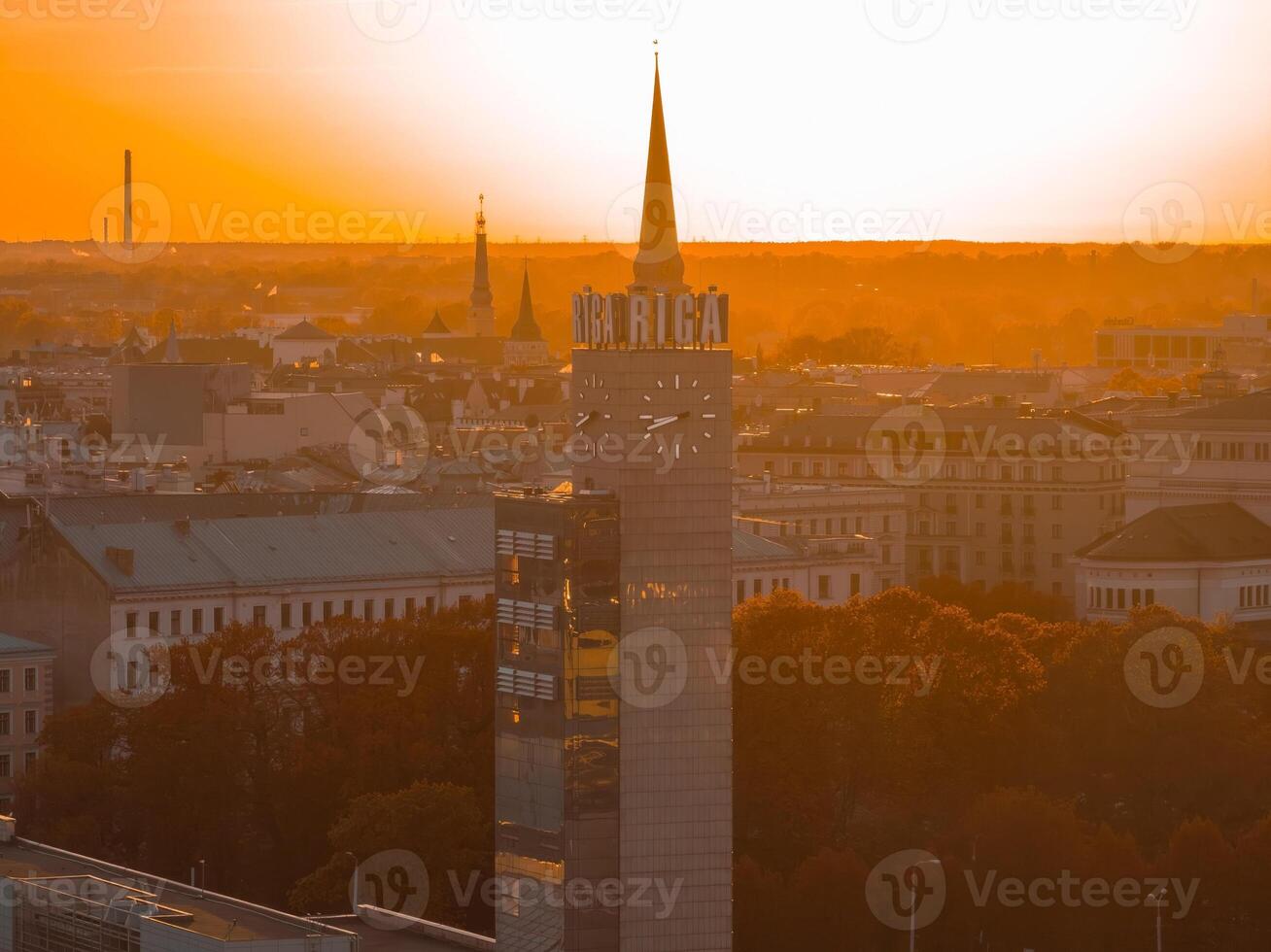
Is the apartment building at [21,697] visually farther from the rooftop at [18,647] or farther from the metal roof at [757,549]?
the metal roof at [757,549]

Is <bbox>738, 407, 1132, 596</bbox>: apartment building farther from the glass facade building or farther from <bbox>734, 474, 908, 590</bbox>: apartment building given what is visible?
the glass facade building

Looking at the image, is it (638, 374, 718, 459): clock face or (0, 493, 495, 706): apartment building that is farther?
(0, 493, 495, 706): apartment building

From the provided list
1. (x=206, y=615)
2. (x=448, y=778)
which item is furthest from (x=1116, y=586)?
(x=448, y=778)

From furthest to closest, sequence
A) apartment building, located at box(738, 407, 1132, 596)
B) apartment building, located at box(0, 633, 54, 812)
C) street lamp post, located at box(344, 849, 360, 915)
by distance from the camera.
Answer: apartment building, located at box(738, 407, 1132, 596)
apartment building, located at box(0, 633, 54, 812)
street lamp post, located at box(344, 849, 360, 915)

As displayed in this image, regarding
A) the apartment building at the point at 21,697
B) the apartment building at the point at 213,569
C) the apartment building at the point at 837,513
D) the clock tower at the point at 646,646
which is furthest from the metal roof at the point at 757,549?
the clock tower at the point at 646,646

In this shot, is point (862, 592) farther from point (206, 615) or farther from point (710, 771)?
point (710, 771)

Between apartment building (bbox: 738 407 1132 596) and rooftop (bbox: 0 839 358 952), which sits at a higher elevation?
apartment building (bbox: 738 407 1132 596)

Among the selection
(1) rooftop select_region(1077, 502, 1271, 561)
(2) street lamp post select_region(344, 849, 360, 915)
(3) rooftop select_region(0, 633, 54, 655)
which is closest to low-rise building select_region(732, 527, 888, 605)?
(1) rooftop select_region(1077, 502, 1271, 561)

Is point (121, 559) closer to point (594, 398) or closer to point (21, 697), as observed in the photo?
point (21, 697)
